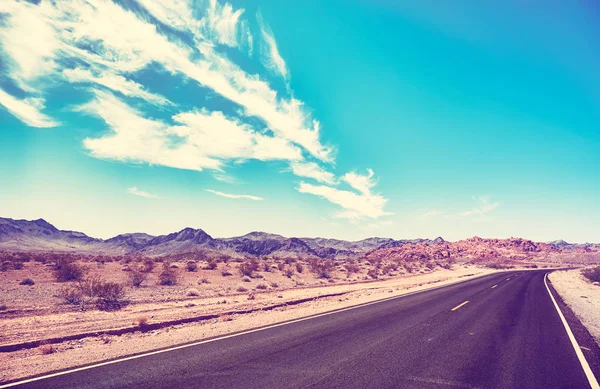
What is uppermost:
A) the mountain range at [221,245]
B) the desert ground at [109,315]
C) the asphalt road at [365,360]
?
the mountain range at [221,245]

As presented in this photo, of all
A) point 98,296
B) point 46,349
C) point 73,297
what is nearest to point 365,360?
point 46,349

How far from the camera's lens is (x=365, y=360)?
643 cm

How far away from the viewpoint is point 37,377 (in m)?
5.49

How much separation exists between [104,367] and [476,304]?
15300mm

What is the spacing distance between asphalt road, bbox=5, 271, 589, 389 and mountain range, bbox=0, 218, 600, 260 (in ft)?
306

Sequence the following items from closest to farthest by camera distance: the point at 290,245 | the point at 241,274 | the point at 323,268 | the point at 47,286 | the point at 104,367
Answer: the point at 104,367 < the point at 47,286 < the point at 241,274 < the point at 323,268 < the point at 290,245

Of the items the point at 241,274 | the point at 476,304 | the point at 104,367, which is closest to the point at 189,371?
the point at 104,367

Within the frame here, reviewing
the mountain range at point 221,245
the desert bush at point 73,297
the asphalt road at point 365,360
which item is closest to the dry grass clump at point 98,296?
the desert bush at point 73,297

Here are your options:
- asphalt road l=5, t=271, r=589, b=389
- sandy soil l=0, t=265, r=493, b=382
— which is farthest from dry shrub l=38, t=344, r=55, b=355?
asphalt road l=5, t=271, r=589, b=389

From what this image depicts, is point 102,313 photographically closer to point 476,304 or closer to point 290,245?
point 476,304

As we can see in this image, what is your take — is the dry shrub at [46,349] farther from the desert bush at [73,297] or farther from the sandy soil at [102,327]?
the desert bush at [73,297]

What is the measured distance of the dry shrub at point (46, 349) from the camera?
7.03 meters

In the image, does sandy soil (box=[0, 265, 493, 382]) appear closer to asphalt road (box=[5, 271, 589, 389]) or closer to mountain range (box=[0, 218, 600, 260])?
asphalt road (box=[5, 271, 589, 389])

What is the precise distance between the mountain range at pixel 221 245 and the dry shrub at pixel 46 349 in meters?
97.6
